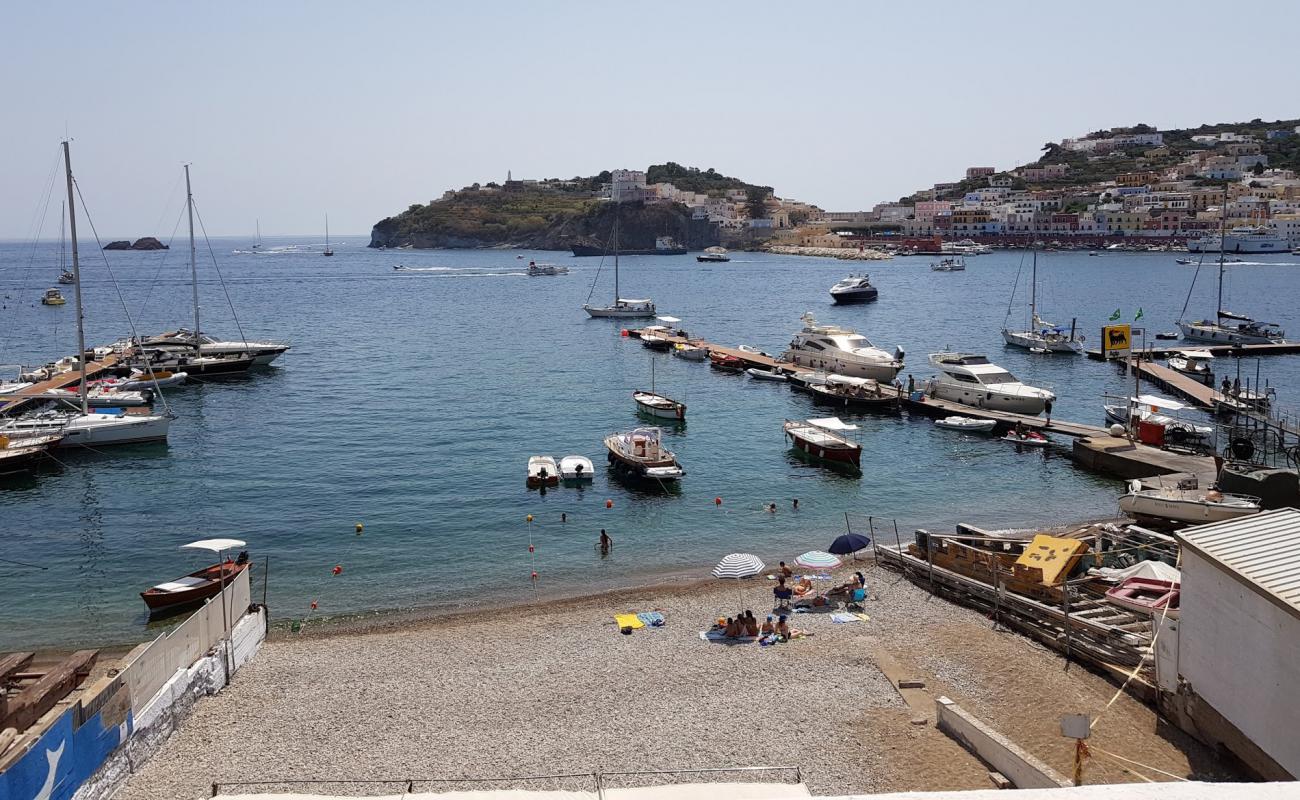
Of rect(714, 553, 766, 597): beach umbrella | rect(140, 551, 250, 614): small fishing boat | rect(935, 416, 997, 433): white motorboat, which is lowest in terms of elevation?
rect(140, 551, 250, 614): small fishing boat

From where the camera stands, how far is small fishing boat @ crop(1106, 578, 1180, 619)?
1973cm

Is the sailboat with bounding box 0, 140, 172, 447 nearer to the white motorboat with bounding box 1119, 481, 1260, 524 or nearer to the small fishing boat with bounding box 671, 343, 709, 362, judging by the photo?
the small fishing boat with bounding box 671, 343, 709, 362

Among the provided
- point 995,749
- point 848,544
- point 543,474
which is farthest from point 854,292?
point 995,749

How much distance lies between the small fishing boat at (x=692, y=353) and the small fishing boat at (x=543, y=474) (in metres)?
32.8

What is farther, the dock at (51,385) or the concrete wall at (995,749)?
the dock at (51,385)

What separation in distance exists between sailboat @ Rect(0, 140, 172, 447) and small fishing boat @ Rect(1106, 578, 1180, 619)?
41.9 m

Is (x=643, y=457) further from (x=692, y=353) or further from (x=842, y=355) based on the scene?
(x=692, y=353)

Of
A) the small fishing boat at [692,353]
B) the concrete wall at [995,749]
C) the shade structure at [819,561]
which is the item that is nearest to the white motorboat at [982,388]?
the small fishing boat at [692,353]

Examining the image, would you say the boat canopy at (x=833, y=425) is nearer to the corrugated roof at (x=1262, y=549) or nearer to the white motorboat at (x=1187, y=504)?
the white motorboat at (x=1187, y=504)

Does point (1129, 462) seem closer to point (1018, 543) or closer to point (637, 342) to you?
point (1018, 543)

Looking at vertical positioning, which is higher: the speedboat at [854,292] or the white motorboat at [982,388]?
the speedboat at [854,292]

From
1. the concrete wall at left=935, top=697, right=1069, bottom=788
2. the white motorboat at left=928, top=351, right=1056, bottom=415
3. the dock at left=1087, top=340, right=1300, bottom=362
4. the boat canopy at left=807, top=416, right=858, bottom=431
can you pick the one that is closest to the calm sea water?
the boat canopy at left=807, top=416, right=858, bottom=431

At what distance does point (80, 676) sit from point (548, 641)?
9.45 m

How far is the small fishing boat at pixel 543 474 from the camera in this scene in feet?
123
